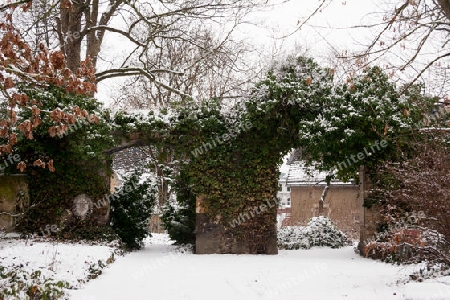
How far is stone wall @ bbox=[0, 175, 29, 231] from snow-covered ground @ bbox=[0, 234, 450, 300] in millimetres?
1319

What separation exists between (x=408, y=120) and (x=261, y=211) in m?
4.23

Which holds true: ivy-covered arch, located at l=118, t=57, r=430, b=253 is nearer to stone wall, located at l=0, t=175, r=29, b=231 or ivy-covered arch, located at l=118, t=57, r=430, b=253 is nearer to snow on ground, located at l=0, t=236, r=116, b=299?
snow on ground, located at l=0, t=236, r=116, b=299

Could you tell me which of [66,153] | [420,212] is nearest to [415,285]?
[420,212]

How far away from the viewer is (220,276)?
7.78m

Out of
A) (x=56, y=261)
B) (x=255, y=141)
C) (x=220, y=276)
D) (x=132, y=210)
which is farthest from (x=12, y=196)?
(x=220, y=276)

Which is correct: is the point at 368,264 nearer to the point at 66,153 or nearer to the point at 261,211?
the point at 261,211

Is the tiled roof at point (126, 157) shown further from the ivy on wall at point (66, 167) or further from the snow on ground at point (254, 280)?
the snow on ground at point (254, 280)

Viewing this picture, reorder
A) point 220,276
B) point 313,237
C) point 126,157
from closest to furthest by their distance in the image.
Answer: point 220,276, point 313,237, point 126,157

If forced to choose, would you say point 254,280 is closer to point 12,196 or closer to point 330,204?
point 12,196

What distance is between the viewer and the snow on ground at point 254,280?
611 cm

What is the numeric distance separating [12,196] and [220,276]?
6.79m

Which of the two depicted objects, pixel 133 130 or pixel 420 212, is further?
pixel 133 130

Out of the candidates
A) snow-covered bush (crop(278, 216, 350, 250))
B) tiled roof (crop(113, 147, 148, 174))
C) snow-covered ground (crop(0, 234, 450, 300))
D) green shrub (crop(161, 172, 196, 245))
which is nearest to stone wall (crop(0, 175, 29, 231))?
snow-covered ground (crop(0, 234, 450, 300))

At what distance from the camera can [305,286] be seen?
22.7ft
